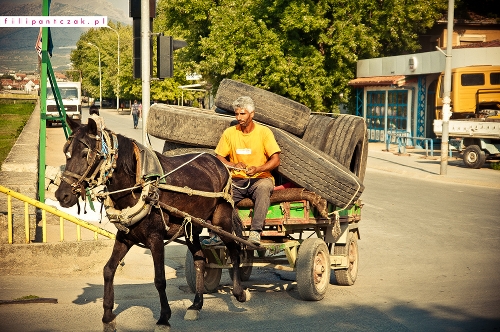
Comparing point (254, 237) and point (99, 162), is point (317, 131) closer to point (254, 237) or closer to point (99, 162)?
point (254, 237)

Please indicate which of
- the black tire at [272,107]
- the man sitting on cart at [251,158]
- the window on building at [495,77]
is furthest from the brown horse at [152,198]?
the window on building at [495,77]

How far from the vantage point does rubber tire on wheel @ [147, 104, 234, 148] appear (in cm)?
840

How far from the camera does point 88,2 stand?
14438 mm

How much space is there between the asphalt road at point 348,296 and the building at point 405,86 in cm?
1977

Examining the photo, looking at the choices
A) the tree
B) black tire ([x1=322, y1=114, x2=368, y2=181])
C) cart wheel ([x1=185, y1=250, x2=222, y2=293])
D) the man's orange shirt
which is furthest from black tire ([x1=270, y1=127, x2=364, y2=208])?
the tree

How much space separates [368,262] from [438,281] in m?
1.64

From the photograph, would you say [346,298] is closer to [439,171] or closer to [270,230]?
[270,230]

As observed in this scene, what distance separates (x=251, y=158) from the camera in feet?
26.4

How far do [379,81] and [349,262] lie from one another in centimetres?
2618

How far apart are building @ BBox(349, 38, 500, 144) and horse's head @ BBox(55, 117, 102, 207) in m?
27.0

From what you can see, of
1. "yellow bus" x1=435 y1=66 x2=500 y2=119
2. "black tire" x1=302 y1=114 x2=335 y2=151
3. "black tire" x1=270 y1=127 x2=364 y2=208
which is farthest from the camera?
"yellow bus" x1=435 y1=66 x2=500 y2=119

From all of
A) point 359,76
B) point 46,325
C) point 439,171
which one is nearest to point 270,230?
point 46,325

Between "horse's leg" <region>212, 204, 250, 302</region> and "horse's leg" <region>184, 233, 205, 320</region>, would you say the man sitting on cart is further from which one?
"horse's leg" <region>184, 233, 205, 320</region>

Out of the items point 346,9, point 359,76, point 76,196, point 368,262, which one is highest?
point 346,9
